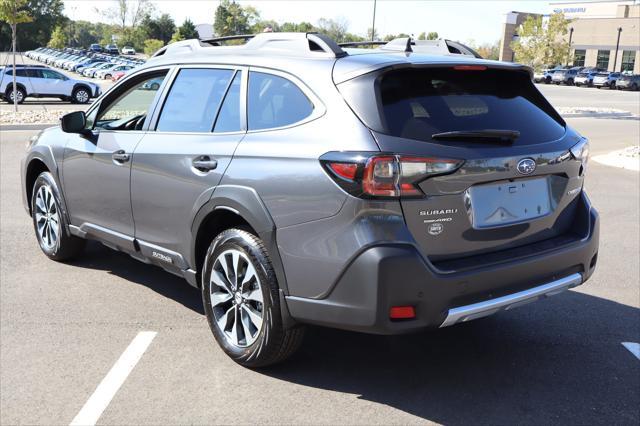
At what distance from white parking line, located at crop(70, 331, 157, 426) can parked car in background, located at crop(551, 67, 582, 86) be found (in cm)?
6857

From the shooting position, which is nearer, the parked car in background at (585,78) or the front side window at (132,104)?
the front side window at (132,104)

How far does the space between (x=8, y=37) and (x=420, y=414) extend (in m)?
104

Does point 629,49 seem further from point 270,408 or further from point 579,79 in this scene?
point 270,408

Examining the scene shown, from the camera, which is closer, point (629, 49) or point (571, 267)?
point (571, 267)

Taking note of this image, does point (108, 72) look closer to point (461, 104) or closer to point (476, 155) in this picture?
point (461, 104)

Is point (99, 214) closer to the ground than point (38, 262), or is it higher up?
higher up

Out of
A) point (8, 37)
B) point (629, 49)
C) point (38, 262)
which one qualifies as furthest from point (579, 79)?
point (8, 37)

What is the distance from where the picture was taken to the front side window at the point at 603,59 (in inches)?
3620

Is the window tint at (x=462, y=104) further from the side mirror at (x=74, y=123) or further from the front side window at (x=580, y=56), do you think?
the front side window at (x=580, y=56)

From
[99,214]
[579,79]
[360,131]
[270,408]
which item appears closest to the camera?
[360,131]

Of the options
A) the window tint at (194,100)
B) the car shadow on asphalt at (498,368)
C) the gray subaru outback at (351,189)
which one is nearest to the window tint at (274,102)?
the gray subaru outback at (351,189)

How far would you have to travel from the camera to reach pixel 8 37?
94.3 metres

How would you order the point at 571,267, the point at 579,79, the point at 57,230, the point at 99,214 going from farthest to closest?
1. the point at 579,79
2. the point at 57,230
3. the point at 99,214
4. the point at 571,267

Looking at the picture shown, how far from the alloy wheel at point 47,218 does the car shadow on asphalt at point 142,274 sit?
31 centimetres
